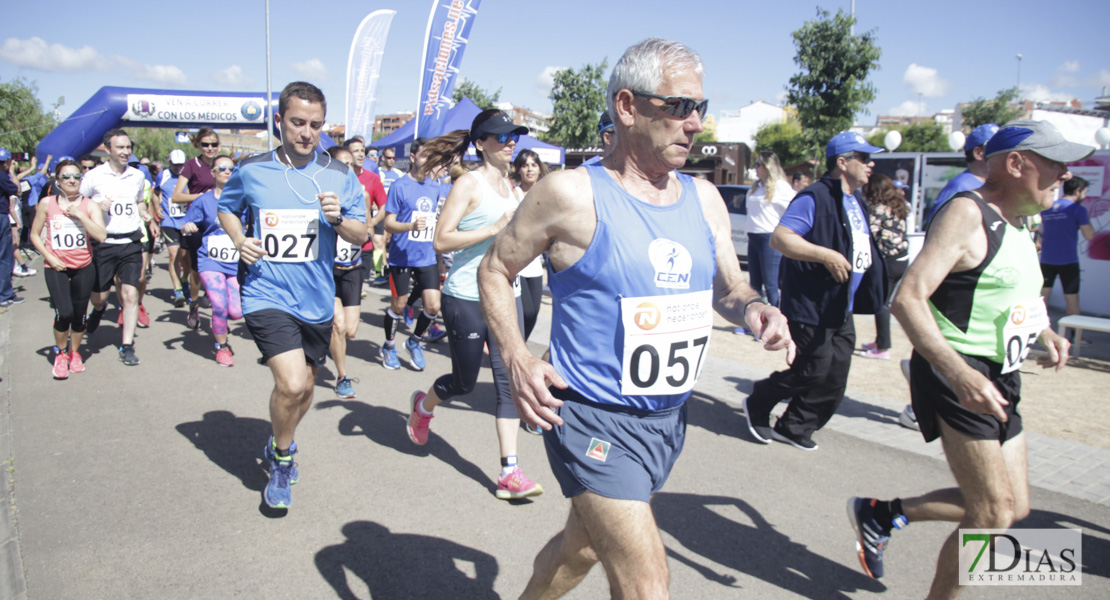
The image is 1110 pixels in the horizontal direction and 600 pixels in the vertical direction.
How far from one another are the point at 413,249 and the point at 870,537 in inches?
185

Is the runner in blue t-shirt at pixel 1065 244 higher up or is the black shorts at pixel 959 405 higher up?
the runner in blue t-shirt at pixel 1065 244

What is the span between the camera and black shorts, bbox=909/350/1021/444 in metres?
2.61

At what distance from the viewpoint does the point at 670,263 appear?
213cm

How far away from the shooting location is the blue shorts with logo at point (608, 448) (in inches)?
80.7

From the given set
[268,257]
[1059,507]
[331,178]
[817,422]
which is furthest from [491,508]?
[1059,507]

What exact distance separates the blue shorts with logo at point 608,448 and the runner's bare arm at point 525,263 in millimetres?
132

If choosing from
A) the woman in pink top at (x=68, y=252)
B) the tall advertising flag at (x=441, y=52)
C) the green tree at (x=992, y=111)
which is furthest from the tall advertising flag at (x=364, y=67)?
the green tree at (x=992, y=111)

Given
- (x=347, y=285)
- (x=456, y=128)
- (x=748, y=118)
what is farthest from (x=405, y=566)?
(x=748, y=118)

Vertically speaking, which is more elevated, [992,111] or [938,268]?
[992,111]

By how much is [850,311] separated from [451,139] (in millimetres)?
3149

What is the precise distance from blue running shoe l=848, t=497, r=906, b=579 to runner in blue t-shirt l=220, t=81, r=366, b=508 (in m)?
2.84

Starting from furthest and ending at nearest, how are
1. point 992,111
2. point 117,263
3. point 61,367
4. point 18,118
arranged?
point 992,111, point 18,118, point 117,263, point 61,367

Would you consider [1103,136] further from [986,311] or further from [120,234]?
[120,234]

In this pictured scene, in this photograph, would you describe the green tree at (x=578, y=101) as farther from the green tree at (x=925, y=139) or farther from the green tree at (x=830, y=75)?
the green tree at (x=925, y=139)
